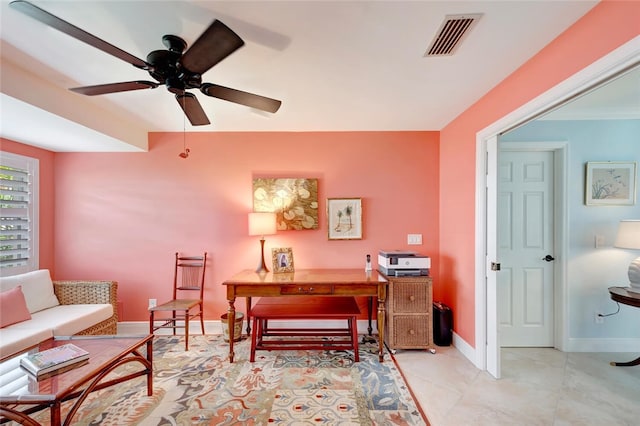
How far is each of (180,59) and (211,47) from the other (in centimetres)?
26

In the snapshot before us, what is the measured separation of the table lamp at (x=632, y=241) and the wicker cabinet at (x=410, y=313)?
169 cm

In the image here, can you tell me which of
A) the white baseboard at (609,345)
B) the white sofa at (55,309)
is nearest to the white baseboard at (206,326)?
the white sofa at (55,309)

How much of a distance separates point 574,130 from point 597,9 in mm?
1843

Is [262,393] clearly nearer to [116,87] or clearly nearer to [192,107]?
[192,107]

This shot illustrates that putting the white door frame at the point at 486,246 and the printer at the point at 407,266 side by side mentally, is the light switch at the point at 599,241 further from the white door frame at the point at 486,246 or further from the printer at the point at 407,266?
the printer at the point at 407,266

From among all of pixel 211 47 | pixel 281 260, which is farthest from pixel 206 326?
pixel 211 47

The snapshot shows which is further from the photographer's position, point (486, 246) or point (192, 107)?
point (486, 246)

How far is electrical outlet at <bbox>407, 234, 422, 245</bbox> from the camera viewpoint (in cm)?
330

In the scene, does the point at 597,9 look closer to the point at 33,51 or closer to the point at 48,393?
the point at 33,51

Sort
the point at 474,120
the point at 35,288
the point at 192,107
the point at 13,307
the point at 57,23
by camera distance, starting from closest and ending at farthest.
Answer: the point at 57,23 → the point at 192,107 → the point at 13,307 → the point at 474,120 → the point at 35,288

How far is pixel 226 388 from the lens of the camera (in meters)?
2.18

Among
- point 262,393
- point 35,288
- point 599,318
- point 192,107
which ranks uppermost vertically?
point 192,107

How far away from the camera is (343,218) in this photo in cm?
329

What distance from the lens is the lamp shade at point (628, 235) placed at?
7.96 ft
